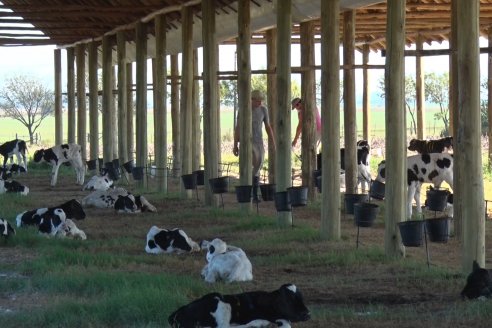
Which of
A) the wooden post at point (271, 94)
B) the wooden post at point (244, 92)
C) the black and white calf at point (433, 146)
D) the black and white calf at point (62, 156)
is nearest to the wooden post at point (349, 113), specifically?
the wooden post at point (244, 92)

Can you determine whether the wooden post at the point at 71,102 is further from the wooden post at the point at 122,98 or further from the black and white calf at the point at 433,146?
the black and white calf at the point at 433,146

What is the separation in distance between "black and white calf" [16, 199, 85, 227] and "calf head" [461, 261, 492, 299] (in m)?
7.25

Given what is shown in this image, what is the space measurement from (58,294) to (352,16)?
10.4m

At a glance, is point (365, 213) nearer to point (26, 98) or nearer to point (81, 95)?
point (81, 95)

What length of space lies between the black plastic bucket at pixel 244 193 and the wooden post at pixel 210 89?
5.26 feet

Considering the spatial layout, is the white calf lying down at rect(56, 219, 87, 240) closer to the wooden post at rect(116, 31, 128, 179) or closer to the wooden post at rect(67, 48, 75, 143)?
the wooden post at rect(116, 31, 128, 179)

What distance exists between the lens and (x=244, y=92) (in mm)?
→ 17797

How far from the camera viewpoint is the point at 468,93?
10.4 metres

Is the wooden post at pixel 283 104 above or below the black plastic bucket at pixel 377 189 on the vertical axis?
above

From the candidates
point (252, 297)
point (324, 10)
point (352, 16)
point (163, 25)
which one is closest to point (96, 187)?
point (163, 25)

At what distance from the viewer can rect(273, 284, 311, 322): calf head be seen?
802 centimetres

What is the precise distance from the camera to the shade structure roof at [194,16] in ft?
63.9

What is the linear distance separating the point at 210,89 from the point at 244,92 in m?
1.38

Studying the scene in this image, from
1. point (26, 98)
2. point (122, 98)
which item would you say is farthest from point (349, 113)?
point (26, 98)
